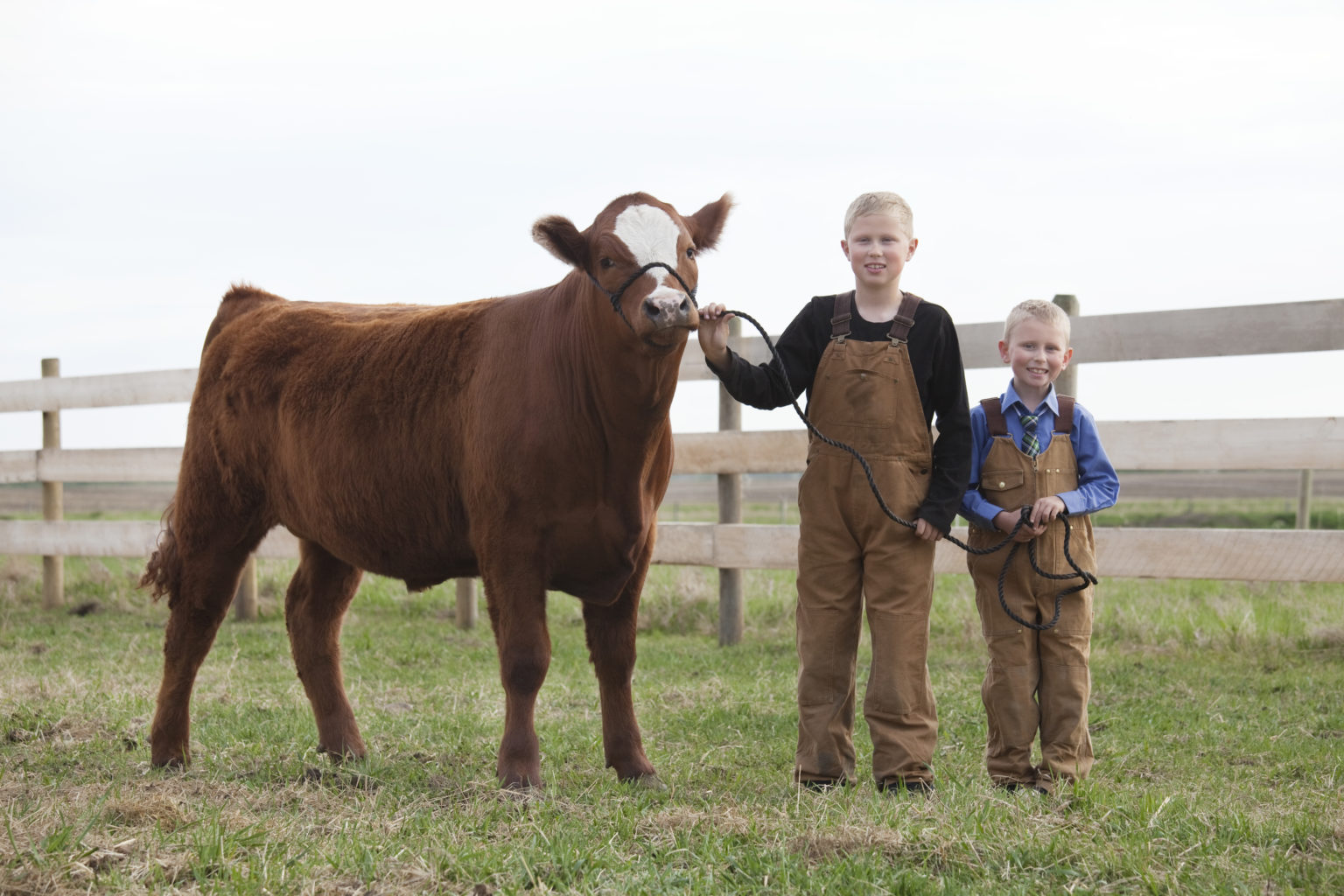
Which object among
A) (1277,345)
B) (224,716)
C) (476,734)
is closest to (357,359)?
(476,734)

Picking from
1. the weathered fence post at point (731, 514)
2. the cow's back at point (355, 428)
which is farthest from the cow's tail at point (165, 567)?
the weathered fence post at point (731, 514)

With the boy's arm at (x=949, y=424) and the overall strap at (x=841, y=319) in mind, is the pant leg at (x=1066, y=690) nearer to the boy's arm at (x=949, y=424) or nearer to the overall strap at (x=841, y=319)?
the boy's arm at (x=949, y=424)

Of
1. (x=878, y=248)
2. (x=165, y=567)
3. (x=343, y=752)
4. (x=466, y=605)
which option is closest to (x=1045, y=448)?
(x=878, y=248)

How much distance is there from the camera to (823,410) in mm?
3844

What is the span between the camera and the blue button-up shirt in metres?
3.84

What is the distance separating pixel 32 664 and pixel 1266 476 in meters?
39.8

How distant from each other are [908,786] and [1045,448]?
1183 mm

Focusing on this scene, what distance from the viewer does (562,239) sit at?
12.9ft

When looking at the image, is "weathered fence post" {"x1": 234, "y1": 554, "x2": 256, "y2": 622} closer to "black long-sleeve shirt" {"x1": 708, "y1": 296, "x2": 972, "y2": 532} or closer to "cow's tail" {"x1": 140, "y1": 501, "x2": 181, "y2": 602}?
"cow's tail" {"x1": 140, "y1": 501, "x2": 181, "y2": 602}

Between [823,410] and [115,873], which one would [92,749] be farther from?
[823,410]

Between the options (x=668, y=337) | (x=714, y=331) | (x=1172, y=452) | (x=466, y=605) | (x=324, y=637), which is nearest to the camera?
(x=668, y=337)

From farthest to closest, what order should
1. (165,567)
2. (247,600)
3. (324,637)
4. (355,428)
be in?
1. (247,600)
2. (165,567)
3. (324,637)
4. (355,428)

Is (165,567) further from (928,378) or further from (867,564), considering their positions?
(928,378)

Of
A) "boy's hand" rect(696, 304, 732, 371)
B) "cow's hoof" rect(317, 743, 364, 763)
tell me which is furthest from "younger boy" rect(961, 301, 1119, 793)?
"cow's hoof" rect(317, 743, 364, 763)
